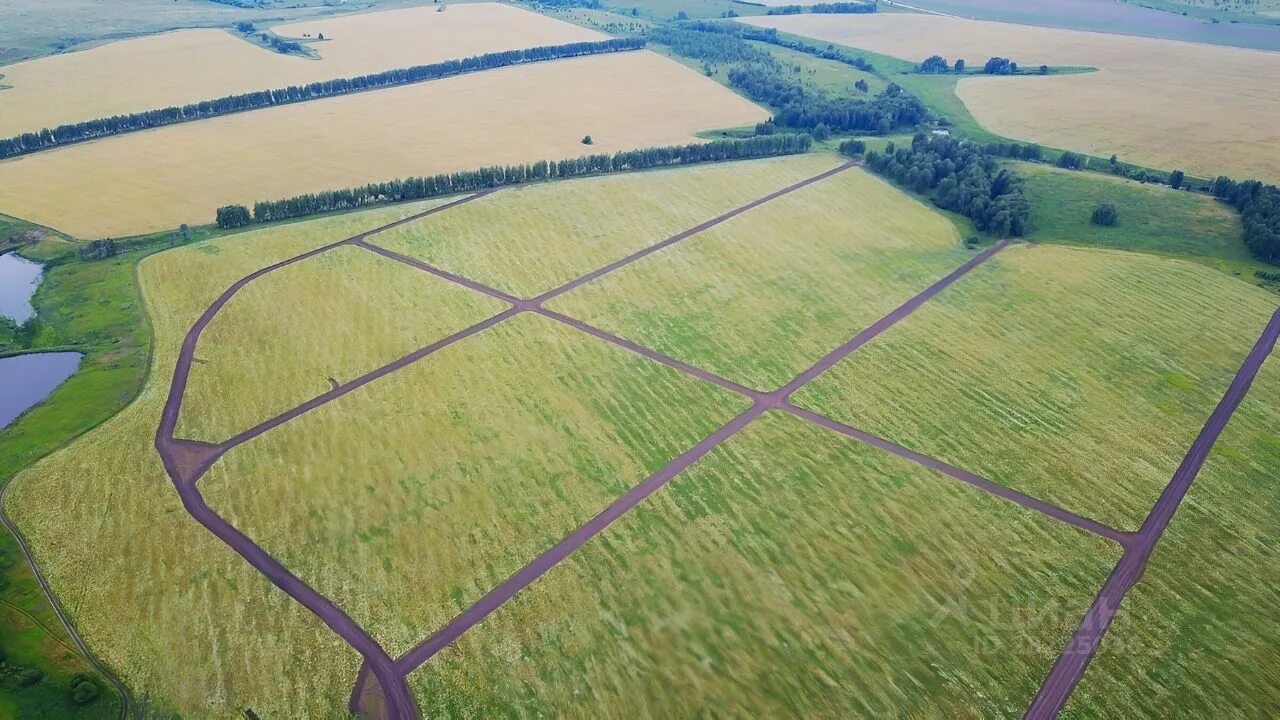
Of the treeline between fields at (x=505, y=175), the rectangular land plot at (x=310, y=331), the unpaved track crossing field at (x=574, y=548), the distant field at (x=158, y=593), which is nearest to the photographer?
the distant field at (x=158, y=593)

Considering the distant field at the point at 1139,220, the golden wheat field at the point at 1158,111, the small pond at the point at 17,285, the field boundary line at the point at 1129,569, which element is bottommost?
the small pond at the point at 17,285

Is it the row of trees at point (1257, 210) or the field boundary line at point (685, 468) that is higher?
the row of trees at point (1257, 210)

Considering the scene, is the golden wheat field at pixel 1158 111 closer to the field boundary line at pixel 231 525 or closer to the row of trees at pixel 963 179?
the row of trees at pixel 963 179

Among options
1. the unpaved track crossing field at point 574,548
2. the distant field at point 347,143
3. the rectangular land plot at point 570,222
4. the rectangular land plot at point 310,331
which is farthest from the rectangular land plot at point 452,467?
the distant field at point 347,143

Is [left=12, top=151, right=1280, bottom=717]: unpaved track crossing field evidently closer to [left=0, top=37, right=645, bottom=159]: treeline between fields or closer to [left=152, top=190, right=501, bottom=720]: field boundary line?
[left=152, top=190, right=501, bottom=720]: field boundary line

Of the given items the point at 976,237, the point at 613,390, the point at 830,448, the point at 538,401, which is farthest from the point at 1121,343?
the point at 538,401

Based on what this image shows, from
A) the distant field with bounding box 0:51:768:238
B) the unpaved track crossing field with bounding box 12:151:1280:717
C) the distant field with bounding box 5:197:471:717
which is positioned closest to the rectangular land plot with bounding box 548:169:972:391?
the unpaved track crossing field with bounding box 12:151:1280:717

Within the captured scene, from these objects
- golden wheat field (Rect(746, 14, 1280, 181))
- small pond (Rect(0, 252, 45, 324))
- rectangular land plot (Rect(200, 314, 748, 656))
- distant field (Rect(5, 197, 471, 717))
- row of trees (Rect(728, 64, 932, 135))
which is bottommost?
small pond (Rect(0, 252, 45, 324))

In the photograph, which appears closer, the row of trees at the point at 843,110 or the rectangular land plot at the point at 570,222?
the rectangular land plot at the point at 570,222
